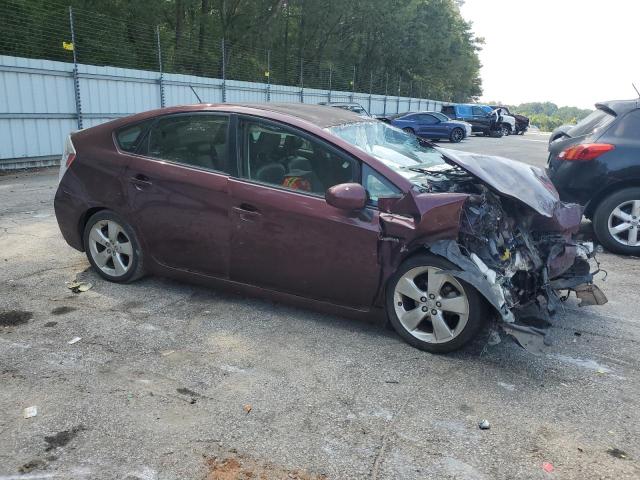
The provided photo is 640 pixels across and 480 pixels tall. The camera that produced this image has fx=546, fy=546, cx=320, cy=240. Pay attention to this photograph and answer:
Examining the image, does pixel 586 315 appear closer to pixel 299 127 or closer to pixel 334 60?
pixel 299 127

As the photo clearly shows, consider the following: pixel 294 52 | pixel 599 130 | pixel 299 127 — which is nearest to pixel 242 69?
pixel 294 52

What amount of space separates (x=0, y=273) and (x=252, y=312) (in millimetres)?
2461

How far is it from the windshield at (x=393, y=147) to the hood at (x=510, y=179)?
0.23 m

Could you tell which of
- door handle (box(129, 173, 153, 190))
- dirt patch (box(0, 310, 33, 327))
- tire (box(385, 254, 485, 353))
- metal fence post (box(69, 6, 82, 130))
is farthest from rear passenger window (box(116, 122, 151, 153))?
metal fence post (box(69, 6, 82, 130))

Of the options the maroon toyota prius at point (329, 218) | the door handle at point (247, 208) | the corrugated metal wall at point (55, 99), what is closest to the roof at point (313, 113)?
the maroon toyota prius at point (329, 218)

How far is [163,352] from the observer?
11.6 feet

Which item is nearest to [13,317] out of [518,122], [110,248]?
[110,248]

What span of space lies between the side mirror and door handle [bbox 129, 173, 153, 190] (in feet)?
5.38

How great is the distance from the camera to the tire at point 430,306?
3359mm

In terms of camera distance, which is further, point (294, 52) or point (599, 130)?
point (294, 52)

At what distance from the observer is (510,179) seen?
3.88 metres

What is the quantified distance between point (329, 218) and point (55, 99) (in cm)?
1057

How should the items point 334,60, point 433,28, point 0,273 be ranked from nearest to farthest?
point 0,273, point 334,60, point 433,28

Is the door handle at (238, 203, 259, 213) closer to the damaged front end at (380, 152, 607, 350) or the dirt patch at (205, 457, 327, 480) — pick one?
the damaged front end at (380, 152, 607, 350)
